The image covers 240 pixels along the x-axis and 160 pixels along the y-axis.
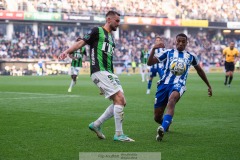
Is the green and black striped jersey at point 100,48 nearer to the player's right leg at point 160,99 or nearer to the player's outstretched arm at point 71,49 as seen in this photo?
the player's outstretched arm at point 71,49

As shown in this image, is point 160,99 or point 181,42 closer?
A: point 181,42

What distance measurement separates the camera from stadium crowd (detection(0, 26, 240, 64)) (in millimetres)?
55781

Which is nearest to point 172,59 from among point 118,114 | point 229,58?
point 118,114

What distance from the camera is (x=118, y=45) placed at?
6506 cm

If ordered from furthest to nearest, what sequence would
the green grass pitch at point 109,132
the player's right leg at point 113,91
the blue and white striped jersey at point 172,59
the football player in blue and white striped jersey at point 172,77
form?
the blue and white striped jersey at point 172,59 < the football player in blue and white striped jersey at point 172,77 < the player's right leg at point 113,91 < the green grass pitch at point 109,132

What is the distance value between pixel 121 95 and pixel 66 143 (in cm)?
132

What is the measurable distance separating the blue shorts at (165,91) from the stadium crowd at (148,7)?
49.0 m

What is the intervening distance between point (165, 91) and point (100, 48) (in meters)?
1.60

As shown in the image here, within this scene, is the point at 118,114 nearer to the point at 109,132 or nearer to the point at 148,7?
the point at 109,132

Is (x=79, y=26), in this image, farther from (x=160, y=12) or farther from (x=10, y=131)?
(x=10, y=131)

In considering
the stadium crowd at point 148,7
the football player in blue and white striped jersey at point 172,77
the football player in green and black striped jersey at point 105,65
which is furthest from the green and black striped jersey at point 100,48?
the stadium crowd at point 148,7

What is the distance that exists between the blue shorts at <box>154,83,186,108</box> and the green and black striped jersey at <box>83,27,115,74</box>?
1217mm

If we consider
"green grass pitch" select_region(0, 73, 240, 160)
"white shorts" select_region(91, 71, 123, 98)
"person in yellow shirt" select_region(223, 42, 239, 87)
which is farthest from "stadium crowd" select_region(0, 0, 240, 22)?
"white shorts" select_region(91, 71, 123, 98)

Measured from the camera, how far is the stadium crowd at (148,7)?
59344 mm
